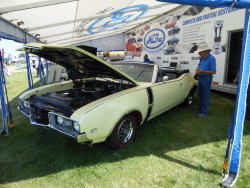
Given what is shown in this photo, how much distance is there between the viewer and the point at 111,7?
5254 millimetres

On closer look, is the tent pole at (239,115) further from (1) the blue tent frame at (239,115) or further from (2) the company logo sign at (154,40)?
(2) the company logo sign at (154,40)

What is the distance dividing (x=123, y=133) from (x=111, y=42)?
13408mm

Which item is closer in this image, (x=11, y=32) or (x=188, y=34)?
(x=11, y=32)

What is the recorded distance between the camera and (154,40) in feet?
33.6

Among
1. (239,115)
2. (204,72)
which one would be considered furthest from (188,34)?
(239,115)

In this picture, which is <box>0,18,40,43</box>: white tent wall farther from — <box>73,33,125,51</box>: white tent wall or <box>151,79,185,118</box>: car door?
<box>73,33,125,51</box>: white tent wall

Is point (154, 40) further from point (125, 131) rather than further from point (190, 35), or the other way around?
point (125, 131)

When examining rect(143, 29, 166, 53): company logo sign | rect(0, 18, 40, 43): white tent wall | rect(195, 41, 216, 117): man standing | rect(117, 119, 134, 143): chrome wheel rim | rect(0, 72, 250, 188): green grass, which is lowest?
rect(0, 72, 250, 188): green grass

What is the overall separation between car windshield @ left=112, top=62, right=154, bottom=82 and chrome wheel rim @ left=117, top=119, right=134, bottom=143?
3.33 feet

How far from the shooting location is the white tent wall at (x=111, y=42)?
14820 mm

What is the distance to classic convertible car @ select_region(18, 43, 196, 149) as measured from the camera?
89.3 inches

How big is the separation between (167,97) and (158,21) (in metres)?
7.33

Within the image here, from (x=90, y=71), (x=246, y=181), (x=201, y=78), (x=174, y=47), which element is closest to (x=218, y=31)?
(x=174, y=47)

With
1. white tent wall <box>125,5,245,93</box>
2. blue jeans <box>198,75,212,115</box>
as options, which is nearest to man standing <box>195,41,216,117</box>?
blue jeans <box>198,75,212,115</box>
